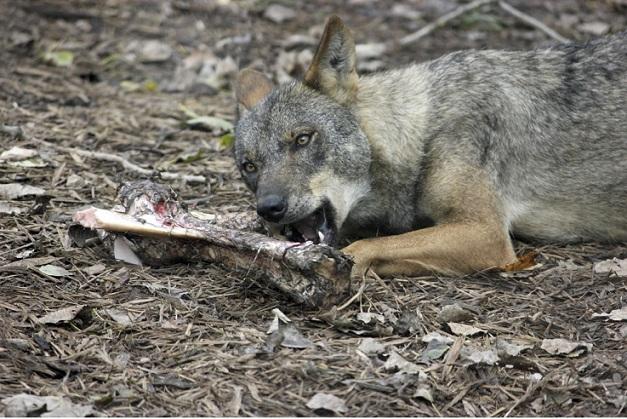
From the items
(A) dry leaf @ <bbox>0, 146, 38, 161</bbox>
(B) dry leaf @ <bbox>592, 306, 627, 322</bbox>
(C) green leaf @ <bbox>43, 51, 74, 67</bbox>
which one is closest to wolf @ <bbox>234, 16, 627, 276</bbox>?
(B) dry leaf @ <bbox>592, 306, 627, 322</bbox>

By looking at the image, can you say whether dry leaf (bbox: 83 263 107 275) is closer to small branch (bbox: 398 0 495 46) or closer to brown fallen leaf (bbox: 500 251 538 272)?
brown fallen leaf (bbox: 500 251 538 272)

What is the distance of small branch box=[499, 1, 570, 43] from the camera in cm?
1042

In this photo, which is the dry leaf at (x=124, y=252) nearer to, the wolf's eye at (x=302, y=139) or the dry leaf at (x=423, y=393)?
the wolf's eye at (x=302, y=139)

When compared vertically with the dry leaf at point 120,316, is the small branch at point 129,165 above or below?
above

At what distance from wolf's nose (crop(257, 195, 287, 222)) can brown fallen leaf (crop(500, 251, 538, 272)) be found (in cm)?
150

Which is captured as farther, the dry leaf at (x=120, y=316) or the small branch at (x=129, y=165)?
the small branch at (x=129, y=165)

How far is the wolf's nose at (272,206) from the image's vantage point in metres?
5.35

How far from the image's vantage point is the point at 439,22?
10.9m

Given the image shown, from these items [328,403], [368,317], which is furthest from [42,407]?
[368,317]

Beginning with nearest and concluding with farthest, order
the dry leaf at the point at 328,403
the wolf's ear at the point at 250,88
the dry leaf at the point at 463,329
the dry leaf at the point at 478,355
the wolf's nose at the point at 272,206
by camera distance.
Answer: the dry leaf at the point at 328,403, the dry leaf at the point at 478,355, the dry leaf at the point at 463,329, the wolf's nose at the point at 272,206, the wolf's ear at the point at 250,88

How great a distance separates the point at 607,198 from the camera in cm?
636

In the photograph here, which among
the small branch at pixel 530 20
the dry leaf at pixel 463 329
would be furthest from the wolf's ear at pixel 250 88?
the small branch at pixel 530 20

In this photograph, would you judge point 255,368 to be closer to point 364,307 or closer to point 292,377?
point 292,377

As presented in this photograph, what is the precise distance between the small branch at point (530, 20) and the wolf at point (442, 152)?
377cm
